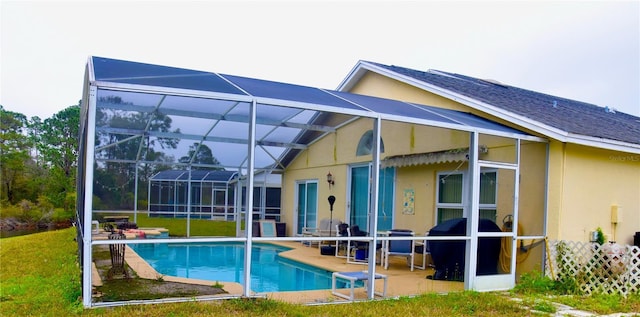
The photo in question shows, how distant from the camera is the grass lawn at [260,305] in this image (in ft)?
17.4

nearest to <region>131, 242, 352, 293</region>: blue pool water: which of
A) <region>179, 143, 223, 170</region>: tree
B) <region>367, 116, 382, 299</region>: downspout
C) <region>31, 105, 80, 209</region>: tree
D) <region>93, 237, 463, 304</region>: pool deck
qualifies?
<region>93, 237, 463, 304</region>: pool deck

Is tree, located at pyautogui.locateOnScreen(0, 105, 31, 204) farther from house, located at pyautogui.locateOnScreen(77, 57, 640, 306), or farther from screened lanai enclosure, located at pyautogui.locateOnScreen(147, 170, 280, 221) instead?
house, located at pyautogui.locateOnScreen(77, 57, 640, 306)

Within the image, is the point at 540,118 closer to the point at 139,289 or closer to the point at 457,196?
the point at 457,196

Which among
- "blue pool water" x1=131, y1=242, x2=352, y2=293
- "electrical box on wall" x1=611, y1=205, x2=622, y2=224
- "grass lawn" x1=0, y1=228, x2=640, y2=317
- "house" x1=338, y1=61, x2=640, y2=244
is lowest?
"blue pool water" x1=131, y1=242, x2=352, y2=293

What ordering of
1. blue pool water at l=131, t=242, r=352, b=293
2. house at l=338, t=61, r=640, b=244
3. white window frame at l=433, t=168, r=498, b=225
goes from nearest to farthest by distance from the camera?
house at l=338, t=61, r=640, b=244 < blue pool water at l=131, t=242, r=352, b=293 < white window frame at l=433, t=168, r=498, b=225

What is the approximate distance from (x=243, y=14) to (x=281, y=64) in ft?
39.6

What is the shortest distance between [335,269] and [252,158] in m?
4.81

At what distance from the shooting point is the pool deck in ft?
22.5

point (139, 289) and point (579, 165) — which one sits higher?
point (579, 165)

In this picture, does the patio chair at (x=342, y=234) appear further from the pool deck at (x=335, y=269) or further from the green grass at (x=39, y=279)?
the green grass at (x=39, y=279)

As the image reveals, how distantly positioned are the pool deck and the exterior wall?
2.37 m

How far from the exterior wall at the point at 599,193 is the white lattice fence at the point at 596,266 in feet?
1.30

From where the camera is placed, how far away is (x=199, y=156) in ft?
47.9

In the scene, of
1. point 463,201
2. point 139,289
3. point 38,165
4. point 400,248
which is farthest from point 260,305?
point 38,165
